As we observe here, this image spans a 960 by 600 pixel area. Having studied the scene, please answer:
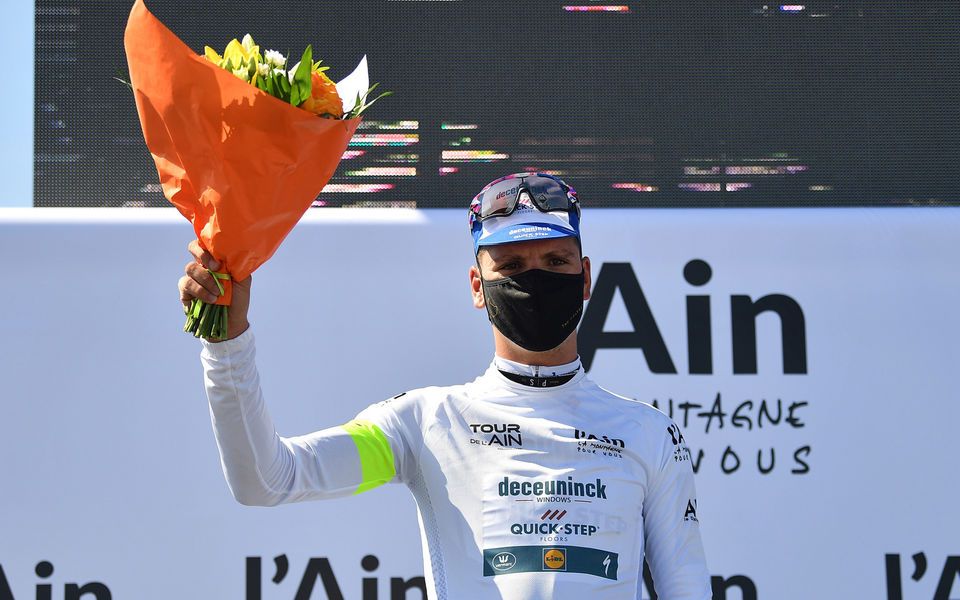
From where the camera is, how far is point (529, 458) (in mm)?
1722

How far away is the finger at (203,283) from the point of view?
1348 millimetres

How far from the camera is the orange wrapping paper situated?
136cm

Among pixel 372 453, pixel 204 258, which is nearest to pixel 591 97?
pixel 372 453

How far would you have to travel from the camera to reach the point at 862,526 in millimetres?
2670

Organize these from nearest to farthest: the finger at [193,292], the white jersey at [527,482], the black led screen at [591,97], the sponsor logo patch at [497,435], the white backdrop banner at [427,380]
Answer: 1. the finger at [193,292]
2. the white jersey at [527,482]
3. the sponsor logo patch at [497,435]
4. the white backdrop banner at [427,380]
5. the black led screen at [591,97]

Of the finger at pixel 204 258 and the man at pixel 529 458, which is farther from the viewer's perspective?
the man at pixel 529 458

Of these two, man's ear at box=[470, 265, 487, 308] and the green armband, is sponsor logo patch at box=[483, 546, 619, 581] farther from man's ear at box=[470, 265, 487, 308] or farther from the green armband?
man's ear at box=[470, 265, 487, 308]

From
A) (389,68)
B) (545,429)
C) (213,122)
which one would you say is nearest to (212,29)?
(389,68)

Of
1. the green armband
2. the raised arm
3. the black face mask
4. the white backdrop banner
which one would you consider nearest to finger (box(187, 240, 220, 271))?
the raised arm

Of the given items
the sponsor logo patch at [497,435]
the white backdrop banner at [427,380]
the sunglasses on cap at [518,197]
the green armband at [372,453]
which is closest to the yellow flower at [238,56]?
the sunglasses on cap at [518,197]

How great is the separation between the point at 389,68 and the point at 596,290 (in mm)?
999

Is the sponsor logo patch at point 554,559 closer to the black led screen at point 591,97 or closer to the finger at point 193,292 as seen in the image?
the finger at point 193,292

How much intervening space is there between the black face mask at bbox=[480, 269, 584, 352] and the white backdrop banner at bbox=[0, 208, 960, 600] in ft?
2.97

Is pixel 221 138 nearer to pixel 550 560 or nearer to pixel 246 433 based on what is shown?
pixel 246 433
